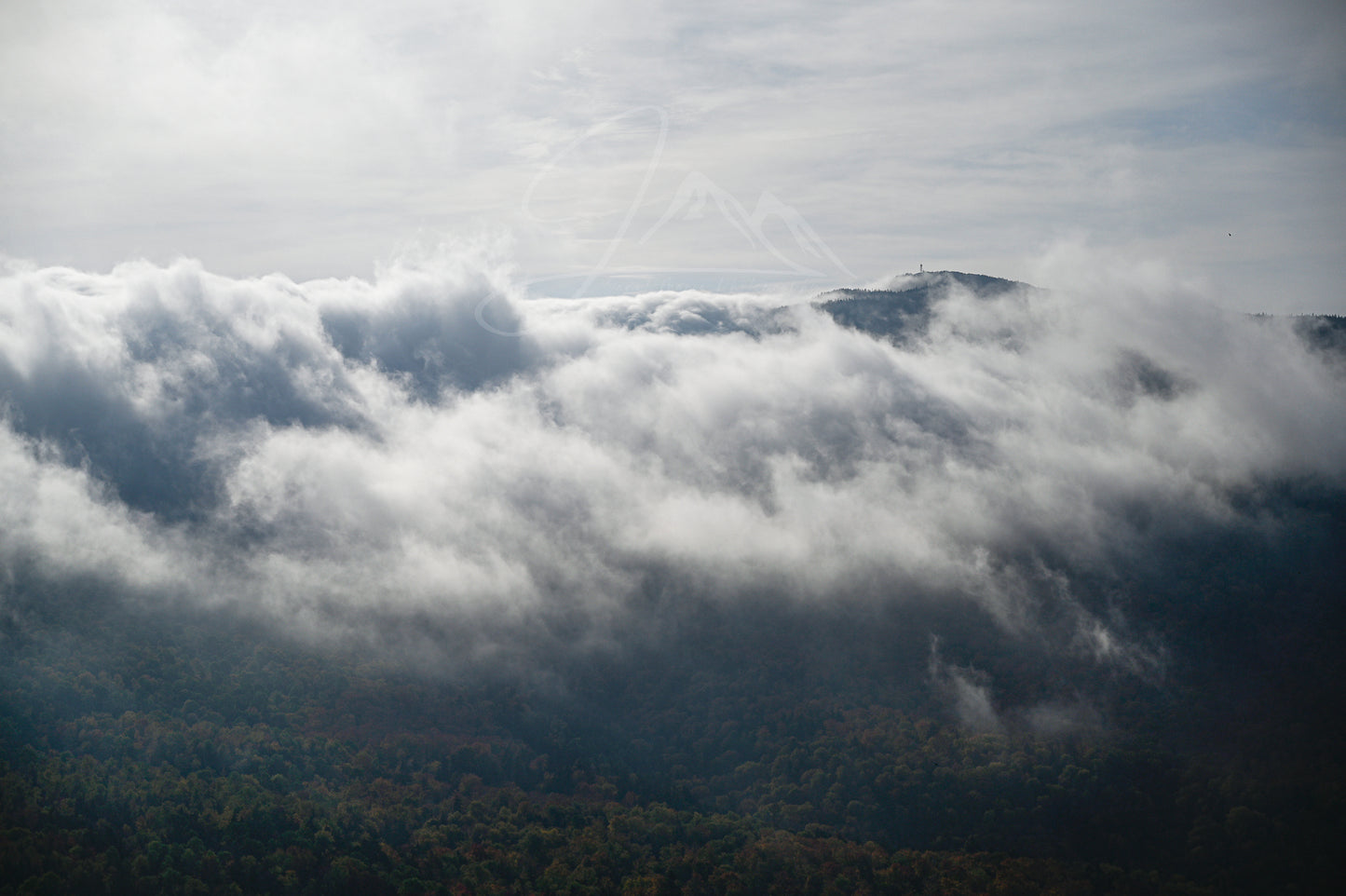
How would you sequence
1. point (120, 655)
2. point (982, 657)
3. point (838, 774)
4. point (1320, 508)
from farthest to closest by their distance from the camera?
1. point (1320, 508)
2. point (982, 657)
3. point (120, 655)
4. point (838, 774)

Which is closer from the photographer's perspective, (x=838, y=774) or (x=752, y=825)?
(x=752, y=825)

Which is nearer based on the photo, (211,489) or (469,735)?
(469,735)

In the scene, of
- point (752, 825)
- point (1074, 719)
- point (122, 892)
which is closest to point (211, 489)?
point (122, 892)

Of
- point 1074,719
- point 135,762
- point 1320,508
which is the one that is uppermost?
point 1320,508

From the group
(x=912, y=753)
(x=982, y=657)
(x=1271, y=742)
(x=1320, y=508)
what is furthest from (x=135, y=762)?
(x=1320, y=508)

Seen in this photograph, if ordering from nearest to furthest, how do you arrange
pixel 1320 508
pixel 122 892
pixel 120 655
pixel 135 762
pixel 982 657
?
pixel 122 892, pixel 135 762, pixel 120 655, pixel 982 657, pixel 1320 508

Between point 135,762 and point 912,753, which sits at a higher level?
point 135,762

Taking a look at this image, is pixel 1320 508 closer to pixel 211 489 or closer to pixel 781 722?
pixel 781 722

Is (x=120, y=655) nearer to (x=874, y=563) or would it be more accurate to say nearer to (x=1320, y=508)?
(x=874, y=563)

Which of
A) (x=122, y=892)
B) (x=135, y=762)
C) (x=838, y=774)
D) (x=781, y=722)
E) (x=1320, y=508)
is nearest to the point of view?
(x=122, y=892)
